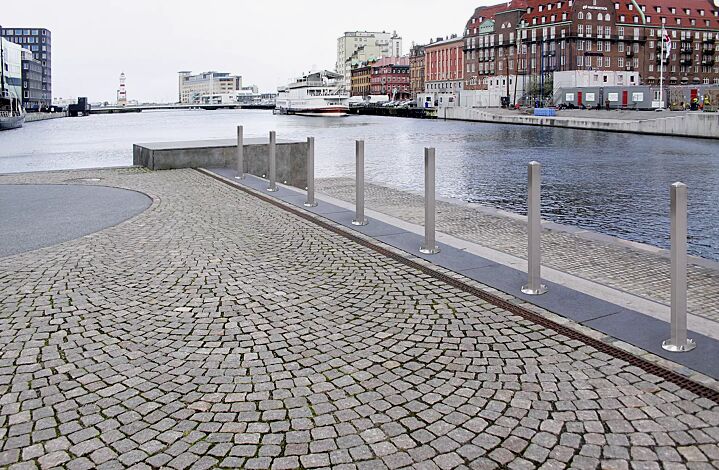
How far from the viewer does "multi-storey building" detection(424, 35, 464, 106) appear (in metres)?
140

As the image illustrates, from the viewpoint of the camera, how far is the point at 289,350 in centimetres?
496

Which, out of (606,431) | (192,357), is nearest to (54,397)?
(192,357)

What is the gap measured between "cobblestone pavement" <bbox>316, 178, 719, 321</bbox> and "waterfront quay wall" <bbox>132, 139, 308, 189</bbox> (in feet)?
18.8

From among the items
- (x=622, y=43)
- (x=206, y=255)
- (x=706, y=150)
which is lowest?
(x=206, y=255)

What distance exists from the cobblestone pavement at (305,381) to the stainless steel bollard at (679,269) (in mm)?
528

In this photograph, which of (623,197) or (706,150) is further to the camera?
(706,150)

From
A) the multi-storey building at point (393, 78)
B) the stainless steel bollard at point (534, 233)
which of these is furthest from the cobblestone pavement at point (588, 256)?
the multi-storey building at point (393, 78)

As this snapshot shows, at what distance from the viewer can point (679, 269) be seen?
4883 millimetres

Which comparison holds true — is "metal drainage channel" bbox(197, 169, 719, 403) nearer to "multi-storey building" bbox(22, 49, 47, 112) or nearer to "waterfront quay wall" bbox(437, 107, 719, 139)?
"waterfront quay wall" bbox(437, 107, 719, 139)

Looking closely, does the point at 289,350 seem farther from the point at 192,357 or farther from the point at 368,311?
the point at 368,311

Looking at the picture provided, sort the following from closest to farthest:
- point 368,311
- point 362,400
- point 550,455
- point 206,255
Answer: point 550,455
point 362,400
point 368,311
point 206,255

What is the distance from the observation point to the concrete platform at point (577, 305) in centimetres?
487

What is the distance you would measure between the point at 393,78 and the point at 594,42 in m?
81.8

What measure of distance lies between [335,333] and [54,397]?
1.96 m
